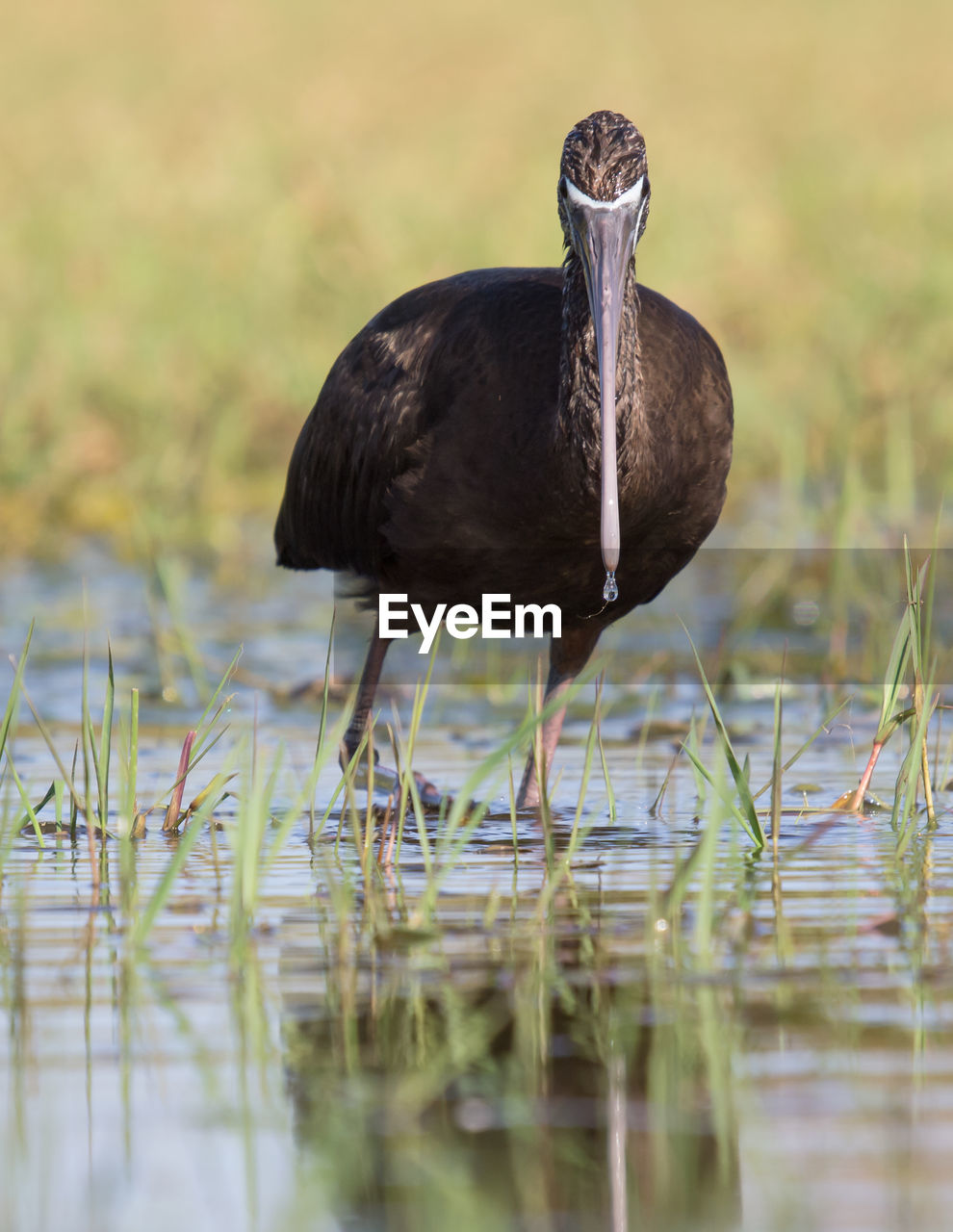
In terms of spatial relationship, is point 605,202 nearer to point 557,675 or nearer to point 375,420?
point 375,420

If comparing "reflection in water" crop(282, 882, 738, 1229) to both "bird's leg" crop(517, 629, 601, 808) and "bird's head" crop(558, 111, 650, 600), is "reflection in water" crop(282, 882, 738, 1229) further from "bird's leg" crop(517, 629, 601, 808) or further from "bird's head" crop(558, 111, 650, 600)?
"bird's leg" crop(517, 629, 601, 808)

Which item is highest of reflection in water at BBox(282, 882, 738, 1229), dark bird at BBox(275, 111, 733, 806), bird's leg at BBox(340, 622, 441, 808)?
dark bird at BBox(275, 111, 733, 806)

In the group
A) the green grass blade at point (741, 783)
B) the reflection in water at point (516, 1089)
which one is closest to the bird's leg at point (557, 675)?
the green grass blade at point (741, 783)

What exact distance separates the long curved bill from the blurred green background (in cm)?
162

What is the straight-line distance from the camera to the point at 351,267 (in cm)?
1181

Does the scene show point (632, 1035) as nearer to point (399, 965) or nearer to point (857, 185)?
point (399, 965)

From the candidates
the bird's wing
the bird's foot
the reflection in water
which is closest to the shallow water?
the reflection in water

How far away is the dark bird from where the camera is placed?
466cm

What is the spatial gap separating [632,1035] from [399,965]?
1.63 ft

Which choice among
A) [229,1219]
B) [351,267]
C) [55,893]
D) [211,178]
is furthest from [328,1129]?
[211,178]

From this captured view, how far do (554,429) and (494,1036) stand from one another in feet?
6.67

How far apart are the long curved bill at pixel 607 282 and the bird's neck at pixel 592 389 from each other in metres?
0.06

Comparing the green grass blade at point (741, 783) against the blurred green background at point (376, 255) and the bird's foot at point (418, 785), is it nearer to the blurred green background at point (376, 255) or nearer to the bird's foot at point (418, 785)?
the bird's foot at point (418, 785)

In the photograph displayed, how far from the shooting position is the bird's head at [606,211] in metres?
4.55
